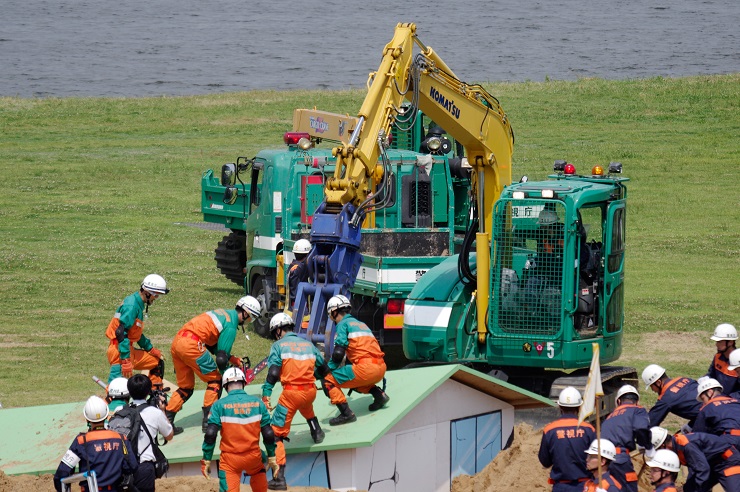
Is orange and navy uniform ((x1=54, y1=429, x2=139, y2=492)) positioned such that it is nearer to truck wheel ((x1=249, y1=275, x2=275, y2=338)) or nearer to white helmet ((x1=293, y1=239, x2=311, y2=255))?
white helmet ((x1=293, y1=239, x2=311, y2=255))

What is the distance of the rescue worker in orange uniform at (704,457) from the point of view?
13375 millimetres

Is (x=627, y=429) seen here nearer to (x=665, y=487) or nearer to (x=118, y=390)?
(x=665, y=487)

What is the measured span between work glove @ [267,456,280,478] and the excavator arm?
93.4 inches

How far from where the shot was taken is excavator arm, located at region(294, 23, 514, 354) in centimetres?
1617

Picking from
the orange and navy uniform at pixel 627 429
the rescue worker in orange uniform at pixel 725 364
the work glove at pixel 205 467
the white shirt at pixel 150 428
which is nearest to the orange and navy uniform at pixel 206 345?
the white shirt at pixel 150 428

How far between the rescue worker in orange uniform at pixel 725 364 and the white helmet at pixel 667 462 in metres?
3.31

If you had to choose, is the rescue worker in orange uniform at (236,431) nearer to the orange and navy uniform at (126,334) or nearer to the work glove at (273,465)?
the work glove at (273,465)

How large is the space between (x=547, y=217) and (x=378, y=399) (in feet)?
11.6

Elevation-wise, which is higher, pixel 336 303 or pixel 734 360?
pixel 336 303

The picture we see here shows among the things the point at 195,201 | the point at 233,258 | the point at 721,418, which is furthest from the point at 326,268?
the point at 195,201

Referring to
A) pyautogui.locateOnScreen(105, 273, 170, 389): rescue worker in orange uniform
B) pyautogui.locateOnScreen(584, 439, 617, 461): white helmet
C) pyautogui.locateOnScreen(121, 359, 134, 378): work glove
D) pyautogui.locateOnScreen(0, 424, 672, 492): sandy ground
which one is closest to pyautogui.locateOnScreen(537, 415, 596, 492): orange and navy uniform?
pyautogui.locateOnScreen(584, 439, 617, 461): white helmet

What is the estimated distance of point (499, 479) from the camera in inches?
611

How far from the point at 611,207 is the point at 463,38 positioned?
61472 millimetres

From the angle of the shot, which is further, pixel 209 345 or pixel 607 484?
pixel 209 345
